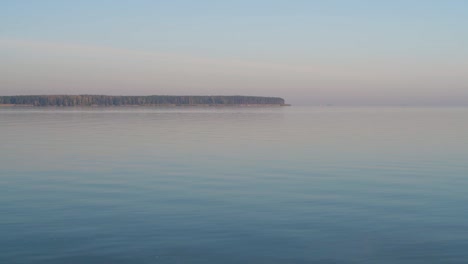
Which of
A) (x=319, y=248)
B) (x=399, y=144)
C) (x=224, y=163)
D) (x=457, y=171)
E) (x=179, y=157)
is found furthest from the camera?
(x=399, y=144)

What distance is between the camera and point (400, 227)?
11.2 metres

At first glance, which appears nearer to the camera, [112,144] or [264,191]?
[264,191]

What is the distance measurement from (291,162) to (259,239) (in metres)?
11.8

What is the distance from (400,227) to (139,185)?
8.24 meters

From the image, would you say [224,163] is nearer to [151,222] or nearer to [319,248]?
[151,222]

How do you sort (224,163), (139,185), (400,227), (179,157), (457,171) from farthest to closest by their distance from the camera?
(179,157)
(224,163)
(457,171)
(139,185)
(400,227)

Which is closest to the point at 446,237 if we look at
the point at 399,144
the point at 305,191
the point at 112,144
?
the point at 305,191

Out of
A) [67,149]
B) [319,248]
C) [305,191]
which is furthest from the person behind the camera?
[67,149]

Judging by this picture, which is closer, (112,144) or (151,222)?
(151,222)

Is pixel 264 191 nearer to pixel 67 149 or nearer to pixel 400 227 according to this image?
pixel 400 227

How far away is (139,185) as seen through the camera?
16375 millimetres

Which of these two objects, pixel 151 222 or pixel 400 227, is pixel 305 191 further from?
pixel 151 222

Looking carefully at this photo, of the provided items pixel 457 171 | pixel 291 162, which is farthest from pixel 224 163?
pixel 457 171

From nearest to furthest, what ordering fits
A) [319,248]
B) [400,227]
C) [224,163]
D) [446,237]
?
[319,248] < [446,237] < [400,227] < [224,163]
